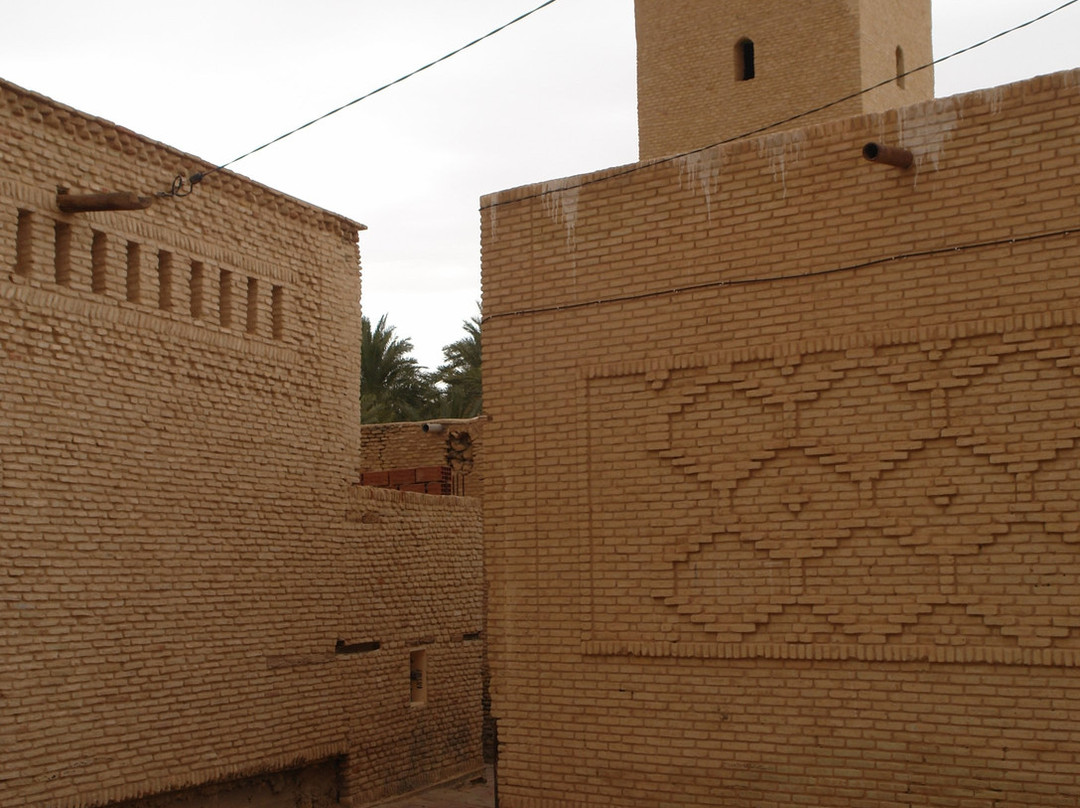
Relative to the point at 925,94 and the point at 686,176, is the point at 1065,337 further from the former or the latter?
the point at 925,94

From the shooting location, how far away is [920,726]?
23.1 ft

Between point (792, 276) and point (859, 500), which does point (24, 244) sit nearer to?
point (792, 276)

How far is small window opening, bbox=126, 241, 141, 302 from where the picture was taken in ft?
32.7

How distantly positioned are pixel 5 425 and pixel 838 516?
5.75 metres

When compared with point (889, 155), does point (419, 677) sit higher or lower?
lower

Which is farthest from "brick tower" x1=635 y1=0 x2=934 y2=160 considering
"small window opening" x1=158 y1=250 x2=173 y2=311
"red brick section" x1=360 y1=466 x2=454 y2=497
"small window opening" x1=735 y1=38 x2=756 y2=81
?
"small window opening" x1=158 y1=250 x2=173 y2=311

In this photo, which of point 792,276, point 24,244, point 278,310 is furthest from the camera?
point 278,310

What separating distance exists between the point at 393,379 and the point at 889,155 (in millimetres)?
21964

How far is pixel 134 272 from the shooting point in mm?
9977

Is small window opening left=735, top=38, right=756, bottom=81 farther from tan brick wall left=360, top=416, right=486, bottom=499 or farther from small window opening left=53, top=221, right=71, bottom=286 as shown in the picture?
small window opening left=53, top=221, right=71, bottom=286

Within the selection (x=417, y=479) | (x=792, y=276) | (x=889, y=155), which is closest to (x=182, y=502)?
Answer: (x=417, y=479)

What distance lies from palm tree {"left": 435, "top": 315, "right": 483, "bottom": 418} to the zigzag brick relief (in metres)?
19.3

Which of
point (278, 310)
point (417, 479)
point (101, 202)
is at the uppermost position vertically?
point (101, 202)

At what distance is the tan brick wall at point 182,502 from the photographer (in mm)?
8867
